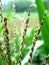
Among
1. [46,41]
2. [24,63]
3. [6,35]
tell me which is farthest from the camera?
[46,41]

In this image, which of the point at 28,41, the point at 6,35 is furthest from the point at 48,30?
the point at 6,35

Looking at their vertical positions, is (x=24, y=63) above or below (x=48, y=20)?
below

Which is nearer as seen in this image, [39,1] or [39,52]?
[39,1]

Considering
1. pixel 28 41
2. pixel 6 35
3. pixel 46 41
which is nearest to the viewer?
pixel 6 35

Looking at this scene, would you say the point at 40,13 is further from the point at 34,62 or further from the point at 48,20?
the point at 34,62

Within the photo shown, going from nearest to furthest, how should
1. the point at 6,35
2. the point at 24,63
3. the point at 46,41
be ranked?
the point at 6,35
the point at 24,63
the point at 46,41

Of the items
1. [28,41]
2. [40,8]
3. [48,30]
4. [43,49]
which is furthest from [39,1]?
[28,41]

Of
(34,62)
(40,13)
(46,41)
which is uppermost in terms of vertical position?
(40,13)

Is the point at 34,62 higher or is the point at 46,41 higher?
the point at 46,41

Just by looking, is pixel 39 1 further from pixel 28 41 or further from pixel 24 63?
pixel 28 41
